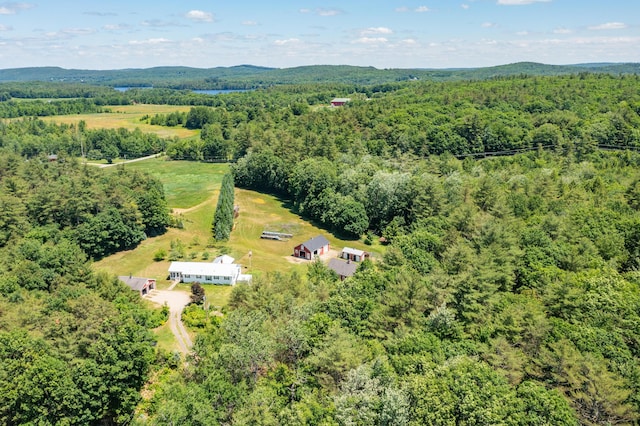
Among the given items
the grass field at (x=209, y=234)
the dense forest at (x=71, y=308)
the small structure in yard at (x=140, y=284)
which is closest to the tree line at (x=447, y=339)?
the dense forest at (x=71, y=308)

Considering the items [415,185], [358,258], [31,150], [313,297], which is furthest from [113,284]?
[31,150]

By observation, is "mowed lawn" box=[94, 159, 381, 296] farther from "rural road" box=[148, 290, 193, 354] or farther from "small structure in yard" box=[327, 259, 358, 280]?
"small structure in yard" box=[327, 259, 358, 280]

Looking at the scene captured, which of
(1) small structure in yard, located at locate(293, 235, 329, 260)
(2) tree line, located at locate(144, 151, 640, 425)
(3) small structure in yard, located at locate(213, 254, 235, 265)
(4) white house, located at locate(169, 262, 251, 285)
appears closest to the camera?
(2) tree line, located at locate(144, 151, 640, 425)

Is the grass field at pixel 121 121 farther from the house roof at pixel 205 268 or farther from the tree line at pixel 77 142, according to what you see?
the house roof at pixel 205 268

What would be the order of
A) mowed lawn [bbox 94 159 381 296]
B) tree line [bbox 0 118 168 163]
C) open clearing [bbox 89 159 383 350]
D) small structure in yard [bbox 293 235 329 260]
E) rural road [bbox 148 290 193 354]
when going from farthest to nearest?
tree line [bbox 0 118 168 163]
small structure in yard [bbox 293 235 329 260]
mowed lawn [bbox 94 159 381 296]
open clearing [bbox 89 159 383 350]
rural road [bbox 148 290 193 354]

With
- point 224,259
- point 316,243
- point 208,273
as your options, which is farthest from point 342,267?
point 208,273

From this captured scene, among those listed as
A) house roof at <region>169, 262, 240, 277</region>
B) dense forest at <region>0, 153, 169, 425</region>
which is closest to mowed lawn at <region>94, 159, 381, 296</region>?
house roof at <region>169, 262, 240, 277</region>

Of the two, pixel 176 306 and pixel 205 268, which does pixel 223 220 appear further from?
pixel 176 306
